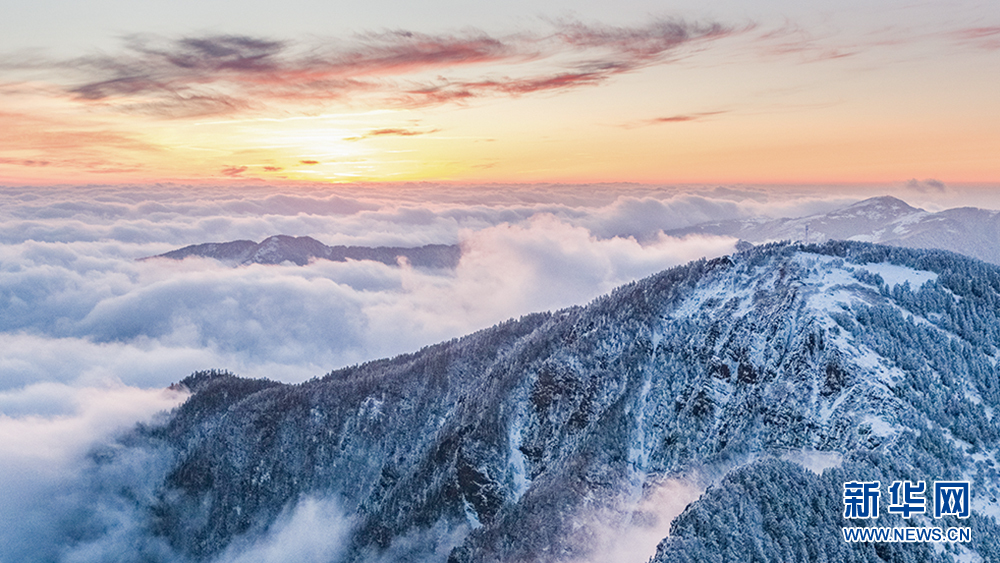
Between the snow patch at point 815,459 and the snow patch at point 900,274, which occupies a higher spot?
the snow patch at point 900,274

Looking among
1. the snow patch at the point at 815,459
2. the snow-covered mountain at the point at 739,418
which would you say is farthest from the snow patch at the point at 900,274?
the snow patch at the point at 815,459

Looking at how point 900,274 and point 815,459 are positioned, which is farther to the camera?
point 900,274

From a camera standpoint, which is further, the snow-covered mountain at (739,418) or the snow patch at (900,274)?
the snow patch at (900,274)

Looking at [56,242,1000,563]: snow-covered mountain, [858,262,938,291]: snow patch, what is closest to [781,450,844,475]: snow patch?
[56,242,1000,563]: snow-covered mountain

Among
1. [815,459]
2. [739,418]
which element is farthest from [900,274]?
[815,459]

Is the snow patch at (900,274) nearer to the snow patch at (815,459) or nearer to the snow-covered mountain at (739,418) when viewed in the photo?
the snow-covered mountain at (739,418)

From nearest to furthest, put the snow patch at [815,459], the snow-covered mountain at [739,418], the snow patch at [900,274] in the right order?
the snow-covered mountain at [739,418] < the snow patch at [815,459] < the snow patch at [900,274]

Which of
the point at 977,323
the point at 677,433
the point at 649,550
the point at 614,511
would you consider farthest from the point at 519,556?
the point at 977,323

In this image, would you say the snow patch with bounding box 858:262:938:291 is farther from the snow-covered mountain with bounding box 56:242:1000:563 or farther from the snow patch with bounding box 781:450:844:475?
the snow patch with bounding box 781:450:844:475

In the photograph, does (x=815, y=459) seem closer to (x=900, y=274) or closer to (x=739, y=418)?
(x=739, y=418)

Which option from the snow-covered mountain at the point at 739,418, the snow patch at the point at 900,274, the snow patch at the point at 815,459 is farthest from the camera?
the snow patch at the point at 900,274

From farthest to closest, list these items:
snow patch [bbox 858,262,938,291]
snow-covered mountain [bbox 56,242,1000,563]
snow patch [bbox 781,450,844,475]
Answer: snow patch [bbox 858,262,938,291]
snow patch [bbox 781,450,844,475]
snow-covered mountain [bbox 56,242,1000,563]
